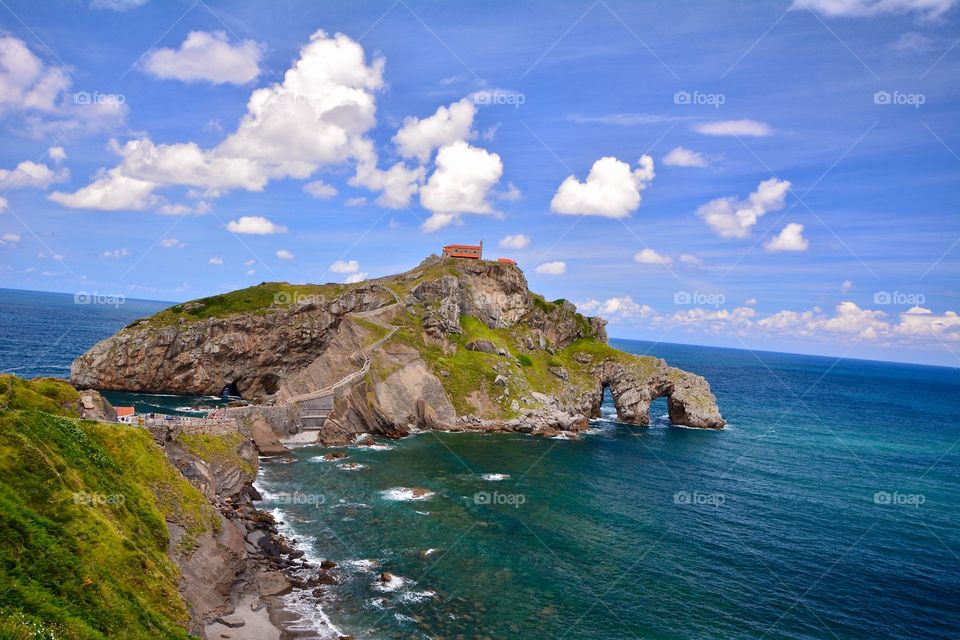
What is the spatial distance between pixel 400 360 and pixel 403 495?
1633 inches

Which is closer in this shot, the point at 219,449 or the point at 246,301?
the point at 219,449

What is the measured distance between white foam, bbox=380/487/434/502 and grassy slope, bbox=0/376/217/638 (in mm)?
22199

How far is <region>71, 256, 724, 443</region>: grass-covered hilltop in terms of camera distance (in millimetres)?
90125

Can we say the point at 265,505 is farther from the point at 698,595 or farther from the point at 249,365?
the point at 249,365

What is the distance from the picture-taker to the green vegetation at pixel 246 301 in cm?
11143

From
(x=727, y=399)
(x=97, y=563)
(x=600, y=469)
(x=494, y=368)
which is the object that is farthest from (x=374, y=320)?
(x=727, y=399)

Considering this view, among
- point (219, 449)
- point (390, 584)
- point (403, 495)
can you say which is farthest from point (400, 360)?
point (390, 584)

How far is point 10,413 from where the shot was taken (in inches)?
1137

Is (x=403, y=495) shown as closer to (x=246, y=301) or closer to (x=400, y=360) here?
(x=400, y=360)

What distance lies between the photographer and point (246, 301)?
4722 inches

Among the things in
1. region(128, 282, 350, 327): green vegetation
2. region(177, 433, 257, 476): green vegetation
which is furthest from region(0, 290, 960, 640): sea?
region(128, 282, 350, 327): green vegetation

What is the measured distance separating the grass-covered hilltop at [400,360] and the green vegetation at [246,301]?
439 mm

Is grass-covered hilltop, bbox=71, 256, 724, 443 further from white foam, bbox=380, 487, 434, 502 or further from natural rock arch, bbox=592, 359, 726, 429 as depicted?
white foam, bbox=380, 487, 434, 502

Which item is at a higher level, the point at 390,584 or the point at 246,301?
the point at 246,301
